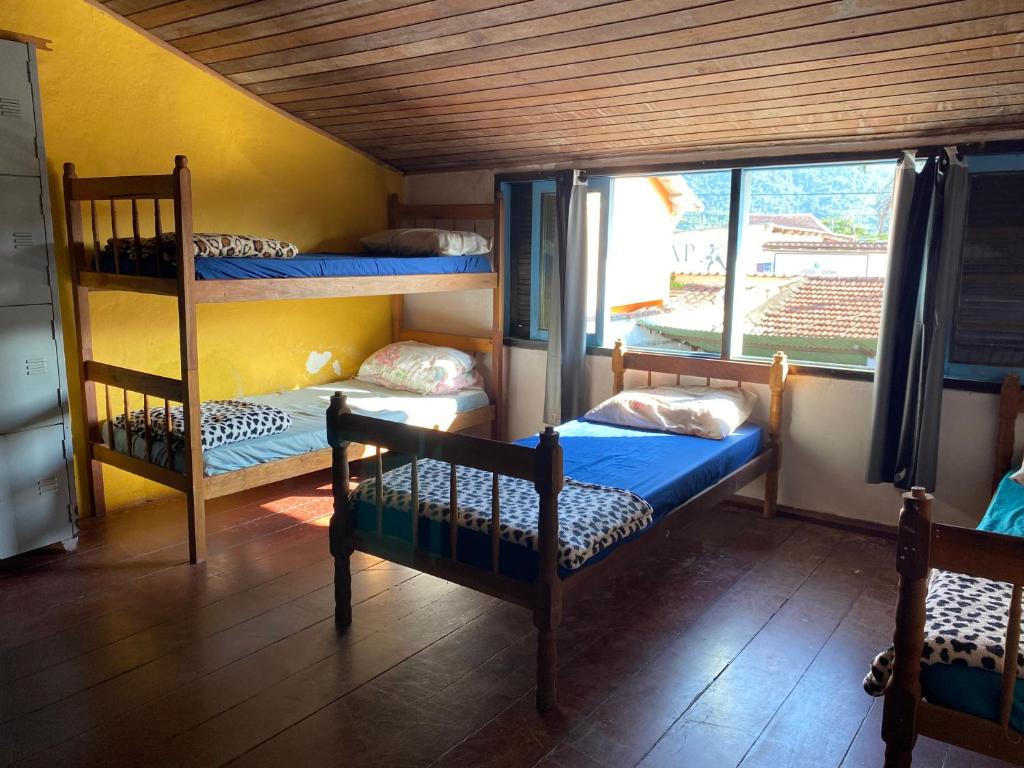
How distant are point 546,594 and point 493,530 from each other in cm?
27

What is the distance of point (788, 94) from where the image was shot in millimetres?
3484

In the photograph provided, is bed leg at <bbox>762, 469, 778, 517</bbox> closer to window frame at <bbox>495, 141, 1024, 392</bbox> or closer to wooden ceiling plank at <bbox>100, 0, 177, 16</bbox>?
window frame at <bbox>495, 141, 1024, 392</bbox>

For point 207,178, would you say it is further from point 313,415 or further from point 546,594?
point 546,594

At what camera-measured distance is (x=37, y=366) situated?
11.6ft

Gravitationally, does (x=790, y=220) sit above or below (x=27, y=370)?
above

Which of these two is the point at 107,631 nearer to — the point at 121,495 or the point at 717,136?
the point at 121,495

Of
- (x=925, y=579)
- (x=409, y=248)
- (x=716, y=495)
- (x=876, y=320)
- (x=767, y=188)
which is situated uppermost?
(x=767, y=188)

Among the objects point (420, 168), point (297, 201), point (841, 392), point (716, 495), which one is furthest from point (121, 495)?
point (841, 392)

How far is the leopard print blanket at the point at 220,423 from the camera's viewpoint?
12.3 feet

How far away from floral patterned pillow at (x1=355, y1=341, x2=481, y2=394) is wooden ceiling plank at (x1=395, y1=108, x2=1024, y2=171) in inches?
48.8

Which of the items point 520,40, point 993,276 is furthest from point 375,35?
point 993,276

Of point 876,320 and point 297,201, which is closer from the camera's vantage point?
point 876,320

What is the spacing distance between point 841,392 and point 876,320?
18.3 inches

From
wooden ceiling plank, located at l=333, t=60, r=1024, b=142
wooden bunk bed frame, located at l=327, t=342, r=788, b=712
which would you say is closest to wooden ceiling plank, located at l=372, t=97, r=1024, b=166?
wooden ceiling plank, located at l=333, t=60, r=1024, b=142
